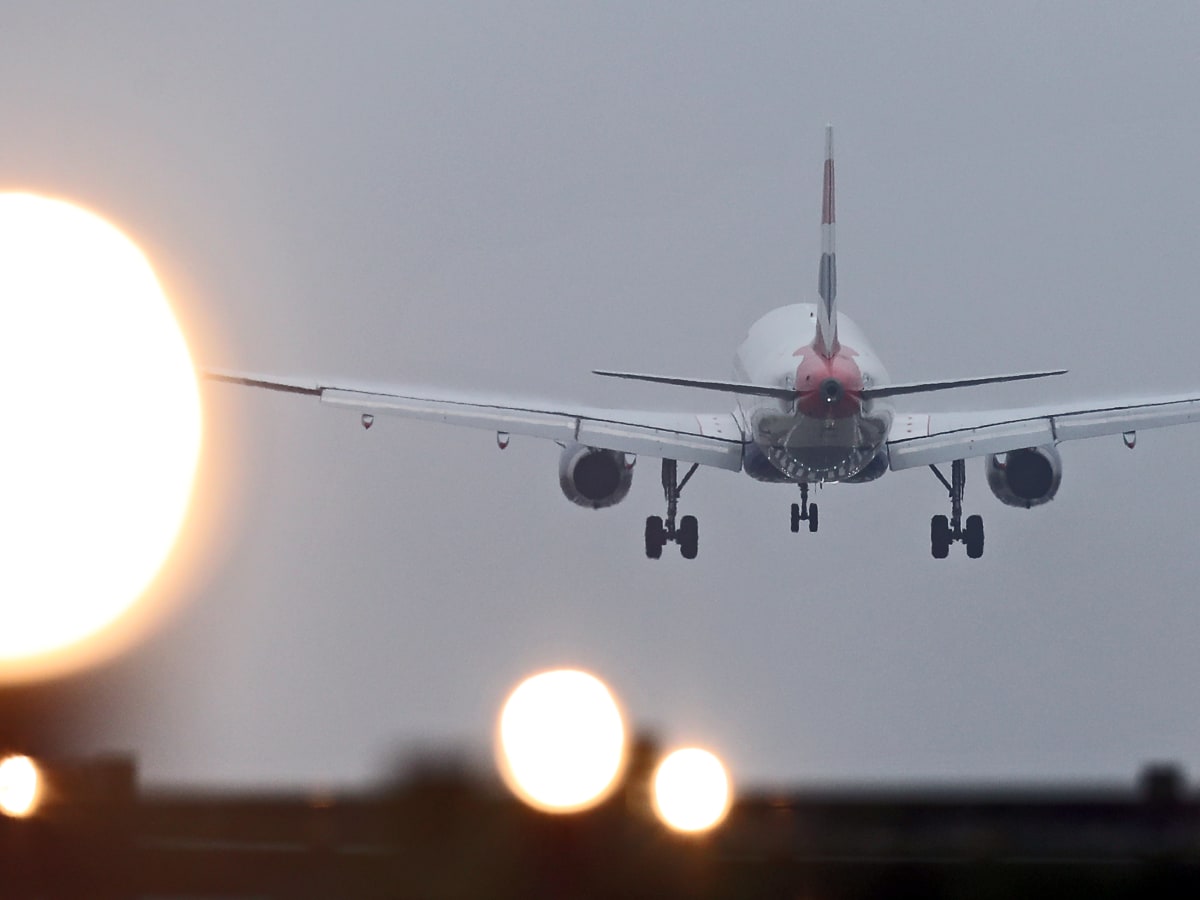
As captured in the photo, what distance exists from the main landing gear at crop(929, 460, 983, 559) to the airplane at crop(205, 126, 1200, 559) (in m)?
0.03

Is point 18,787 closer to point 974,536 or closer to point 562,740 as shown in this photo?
point 562,740

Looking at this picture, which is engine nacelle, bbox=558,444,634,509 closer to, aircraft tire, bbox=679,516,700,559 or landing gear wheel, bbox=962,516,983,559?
aircraft tire, bbox=679,516,700,559

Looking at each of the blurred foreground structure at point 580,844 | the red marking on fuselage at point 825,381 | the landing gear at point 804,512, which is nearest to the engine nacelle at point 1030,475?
the landing gear at point 804,512

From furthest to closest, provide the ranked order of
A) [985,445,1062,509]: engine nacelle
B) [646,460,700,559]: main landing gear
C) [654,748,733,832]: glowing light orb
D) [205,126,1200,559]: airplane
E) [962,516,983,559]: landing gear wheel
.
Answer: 1. [646,460,700,559]: main landing gear
2. [962,516,983,559]: landing gear wheel
3. [985,445,1062,509]: engine nacelle
4. [205,126,1200,559]: airplane
5. [654,748,733,832]: glowing light orb

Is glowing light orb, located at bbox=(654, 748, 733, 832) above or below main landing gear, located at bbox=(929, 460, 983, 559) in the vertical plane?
below

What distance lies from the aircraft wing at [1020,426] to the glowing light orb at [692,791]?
53.1 meters

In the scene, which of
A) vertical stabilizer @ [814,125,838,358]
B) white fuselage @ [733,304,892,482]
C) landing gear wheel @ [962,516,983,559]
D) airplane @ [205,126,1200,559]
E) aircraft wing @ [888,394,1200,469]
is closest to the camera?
white fuselage @ [733,304,892,482]

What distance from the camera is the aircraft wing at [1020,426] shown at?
2822 inches

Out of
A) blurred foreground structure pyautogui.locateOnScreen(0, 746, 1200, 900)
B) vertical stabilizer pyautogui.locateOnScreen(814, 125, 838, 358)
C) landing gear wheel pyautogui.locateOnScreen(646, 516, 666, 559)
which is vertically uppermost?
vertical stabilizer pyautogui.locateOnScreen(814, 125, 838, 358)

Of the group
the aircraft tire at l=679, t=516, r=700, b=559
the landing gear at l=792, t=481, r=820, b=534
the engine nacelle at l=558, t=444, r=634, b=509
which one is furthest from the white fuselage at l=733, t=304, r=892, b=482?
the aircraft tire at l=679, t=516, r=700, b=559

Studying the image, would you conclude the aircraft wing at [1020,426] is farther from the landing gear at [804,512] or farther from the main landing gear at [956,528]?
the landing gear at [804,512]

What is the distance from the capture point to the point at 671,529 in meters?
76.3

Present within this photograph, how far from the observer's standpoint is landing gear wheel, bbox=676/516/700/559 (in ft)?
250

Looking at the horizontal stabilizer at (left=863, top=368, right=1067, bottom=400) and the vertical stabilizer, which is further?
the vertical stabilizer
